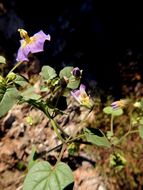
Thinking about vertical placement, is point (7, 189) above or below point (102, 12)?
below

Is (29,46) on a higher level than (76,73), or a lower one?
higher

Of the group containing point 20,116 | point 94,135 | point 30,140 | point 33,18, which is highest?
point 33,18

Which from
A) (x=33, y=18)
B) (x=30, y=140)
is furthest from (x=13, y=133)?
(x=33, y=18)

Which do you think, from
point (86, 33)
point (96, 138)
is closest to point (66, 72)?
point (96, 138)

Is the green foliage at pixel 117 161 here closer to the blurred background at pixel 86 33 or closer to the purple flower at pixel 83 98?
Result: the purple flower at pixel 83 98

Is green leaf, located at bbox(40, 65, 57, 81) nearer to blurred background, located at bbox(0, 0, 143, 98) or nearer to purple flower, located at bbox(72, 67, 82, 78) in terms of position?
purple flower, located at bbox(72, 67, 82, 78)

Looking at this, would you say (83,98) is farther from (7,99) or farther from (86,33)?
(86,33)

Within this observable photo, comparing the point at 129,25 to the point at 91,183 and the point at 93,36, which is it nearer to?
the point at 93,36

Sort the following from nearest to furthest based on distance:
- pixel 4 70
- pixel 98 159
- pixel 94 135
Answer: pixel 94 135
pixel 98 159
pixel 4 70
